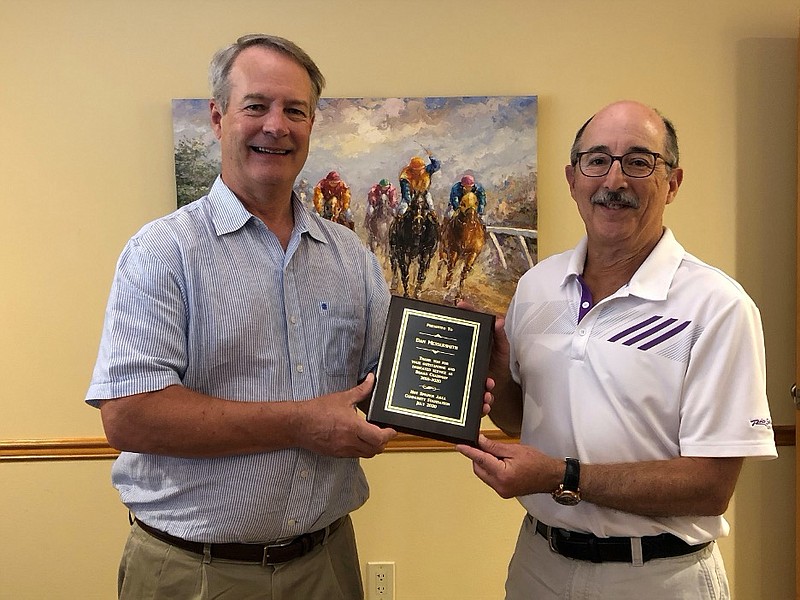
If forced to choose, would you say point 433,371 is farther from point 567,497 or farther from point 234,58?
point 234,58

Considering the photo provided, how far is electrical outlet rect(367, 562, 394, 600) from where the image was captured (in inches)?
106

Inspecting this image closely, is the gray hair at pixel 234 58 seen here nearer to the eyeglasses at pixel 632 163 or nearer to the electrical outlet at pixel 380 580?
the eyeglasses at pixel 632 163

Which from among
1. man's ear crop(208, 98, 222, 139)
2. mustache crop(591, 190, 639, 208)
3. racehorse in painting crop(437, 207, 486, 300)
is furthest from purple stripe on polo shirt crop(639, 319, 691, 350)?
racehorse in painting crop(437, 207, 486, 300)

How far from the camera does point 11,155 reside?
2535 mm

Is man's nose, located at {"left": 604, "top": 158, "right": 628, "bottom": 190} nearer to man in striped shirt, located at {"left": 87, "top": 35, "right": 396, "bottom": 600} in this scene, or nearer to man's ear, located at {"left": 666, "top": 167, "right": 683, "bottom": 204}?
man's ear, located at {"left": 666, "top": 167, "right": 683, "bottom": 204}

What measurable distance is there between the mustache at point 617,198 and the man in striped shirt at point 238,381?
0.62 metres

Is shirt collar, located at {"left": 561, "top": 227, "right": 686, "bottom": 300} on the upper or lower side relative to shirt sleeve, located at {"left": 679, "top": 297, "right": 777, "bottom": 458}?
upper

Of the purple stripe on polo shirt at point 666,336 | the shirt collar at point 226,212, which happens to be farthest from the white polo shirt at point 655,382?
the shirt collar at point 226,212

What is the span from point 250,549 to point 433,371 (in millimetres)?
520

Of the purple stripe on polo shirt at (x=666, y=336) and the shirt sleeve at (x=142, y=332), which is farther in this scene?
the purple stripe on polo shirt at (x=666, y=336)

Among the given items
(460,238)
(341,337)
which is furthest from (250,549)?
(460,238)

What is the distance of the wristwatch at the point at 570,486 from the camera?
1.48m

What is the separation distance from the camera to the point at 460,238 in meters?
2.62

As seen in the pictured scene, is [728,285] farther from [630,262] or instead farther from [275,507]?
[275,507]
